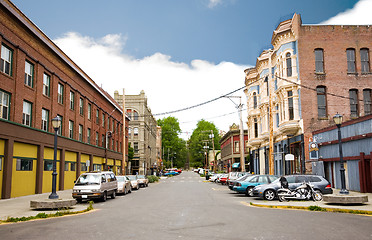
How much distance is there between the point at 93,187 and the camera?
19156mm

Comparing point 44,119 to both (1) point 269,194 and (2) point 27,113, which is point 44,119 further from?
(1) point 269,194

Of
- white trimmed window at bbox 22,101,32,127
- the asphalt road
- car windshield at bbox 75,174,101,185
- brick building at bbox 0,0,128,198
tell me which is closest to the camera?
the asphalt road

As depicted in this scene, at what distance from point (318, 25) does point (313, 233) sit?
27.4m

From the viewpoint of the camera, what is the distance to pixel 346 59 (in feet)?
105

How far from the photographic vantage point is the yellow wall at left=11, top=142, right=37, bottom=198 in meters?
22.4

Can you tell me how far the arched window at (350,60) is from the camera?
105ft

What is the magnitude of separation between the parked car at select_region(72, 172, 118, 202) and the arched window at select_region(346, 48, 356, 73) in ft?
78.1

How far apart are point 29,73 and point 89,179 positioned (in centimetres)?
1012

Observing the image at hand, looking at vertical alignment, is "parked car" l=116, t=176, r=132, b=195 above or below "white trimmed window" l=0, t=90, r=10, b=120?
below

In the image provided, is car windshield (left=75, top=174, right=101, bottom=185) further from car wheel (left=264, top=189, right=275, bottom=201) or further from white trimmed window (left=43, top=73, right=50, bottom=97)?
white trimmed window (left=43, top=73, right=50, bottom=97)

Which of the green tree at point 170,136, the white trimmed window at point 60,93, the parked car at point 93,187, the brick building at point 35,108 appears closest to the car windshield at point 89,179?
the parked car at point 93,187

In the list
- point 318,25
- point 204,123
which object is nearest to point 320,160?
point 318,25

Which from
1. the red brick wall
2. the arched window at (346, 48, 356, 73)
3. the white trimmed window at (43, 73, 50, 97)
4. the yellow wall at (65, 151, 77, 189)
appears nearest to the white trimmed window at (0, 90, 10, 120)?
the white trimmed window at (43, 73, 50, 97)

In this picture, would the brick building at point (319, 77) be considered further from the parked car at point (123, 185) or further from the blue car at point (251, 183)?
the parked car at point (123, 185)
